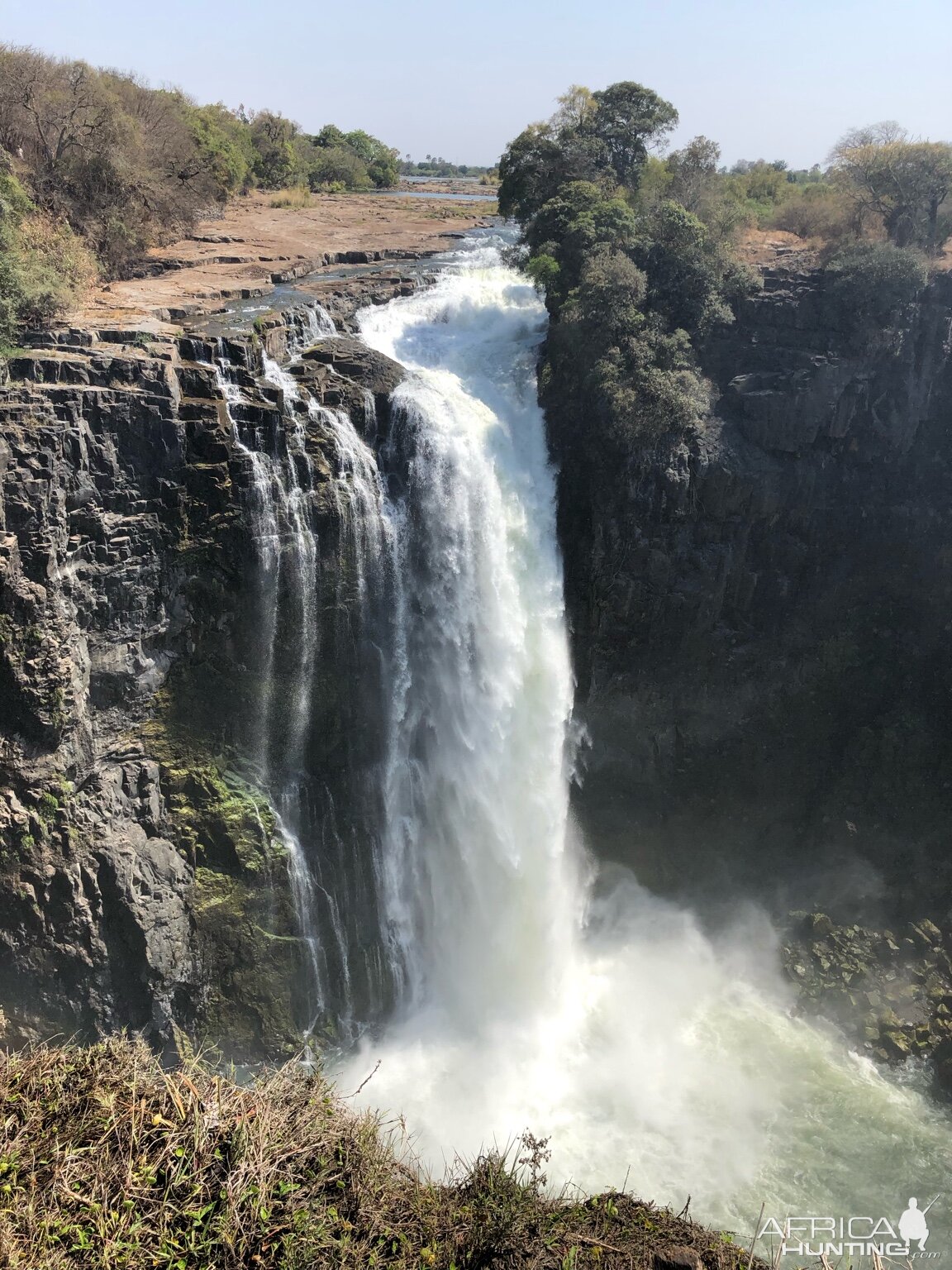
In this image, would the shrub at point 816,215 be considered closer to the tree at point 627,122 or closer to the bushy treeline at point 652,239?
the bushy treeline at point 652,239

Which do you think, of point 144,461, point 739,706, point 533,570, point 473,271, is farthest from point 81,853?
point 473,271

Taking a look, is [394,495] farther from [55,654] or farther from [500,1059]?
[500,1059]

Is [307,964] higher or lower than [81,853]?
lower

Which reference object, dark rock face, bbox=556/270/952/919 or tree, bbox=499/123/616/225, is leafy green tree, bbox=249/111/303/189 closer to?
tree, bbox=499/123/616/225

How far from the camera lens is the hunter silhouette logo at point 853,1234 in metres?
14.0

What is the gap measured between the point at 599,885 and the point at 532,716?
5.60 m

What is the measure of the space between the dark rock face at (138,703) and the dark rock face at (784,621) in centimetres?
760

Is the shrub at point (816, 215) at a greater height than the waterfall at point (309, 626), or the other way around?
the shrub at point (816, 215)

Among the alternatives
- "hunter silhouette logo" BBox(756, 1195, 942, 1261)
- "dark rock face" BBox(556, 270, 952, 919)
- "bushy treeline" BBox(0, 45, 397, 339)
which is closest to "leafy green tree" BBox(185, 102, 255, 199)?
"bushy treeline" BBox(0, 45, 397, 339)

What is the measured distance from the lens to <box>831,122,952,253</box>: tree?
24547 mm

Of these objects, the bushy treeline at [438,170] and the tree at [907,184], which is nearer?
the tree at [907,184]

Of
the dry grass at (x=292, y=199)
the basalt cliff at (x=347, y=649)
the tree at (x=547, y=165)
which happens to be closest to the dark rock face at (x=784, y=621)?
the basalt cliff at (x=347, y=649)

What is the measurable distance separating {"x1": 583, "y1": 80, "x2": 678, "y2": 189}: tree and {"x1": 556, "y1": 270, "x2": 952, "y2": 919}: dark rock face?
987 centimetres

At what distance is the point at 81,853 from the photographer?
51.6 feet
